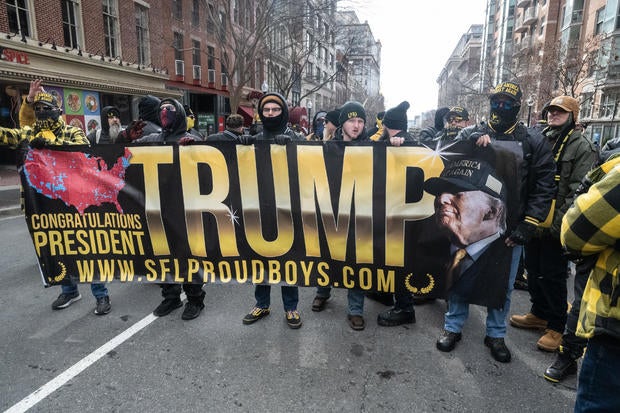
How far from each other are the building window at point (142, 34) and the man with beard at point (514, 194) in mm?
21127

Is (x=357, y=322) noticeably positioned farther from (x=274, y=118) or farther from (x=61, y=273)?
(x=61, y=273)

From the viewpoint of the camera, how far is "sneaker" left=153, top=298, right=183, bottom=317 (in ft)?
12.7

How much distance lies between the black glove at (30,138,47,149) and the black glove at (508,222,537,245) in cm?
418

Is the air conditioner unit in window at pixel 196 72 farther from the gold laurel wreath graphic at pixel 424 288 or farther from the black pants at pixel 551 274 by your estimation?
the black pants at pixel 551 274

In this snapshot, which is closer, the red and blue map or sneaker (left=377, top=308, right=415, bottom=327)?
the red and blue map

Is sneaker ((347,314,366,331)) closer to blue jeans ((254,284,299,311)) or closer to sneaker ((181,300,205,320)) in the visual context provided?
blue jeans ((254,284,299,311))

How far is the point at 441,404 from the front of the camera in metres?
2.59

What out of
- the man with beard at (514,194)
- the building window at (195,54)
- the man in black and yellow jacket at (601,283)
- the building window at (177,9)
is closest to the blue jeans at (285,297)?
the man with beard at (514,194)

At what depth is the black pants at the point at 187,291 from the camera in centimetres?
388

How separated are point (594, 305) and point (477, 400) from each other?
1.33 metres

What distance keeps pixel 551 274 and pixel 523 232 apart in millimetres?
705

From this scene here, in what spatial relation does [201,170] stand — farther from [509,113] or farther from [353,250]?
[509,113]

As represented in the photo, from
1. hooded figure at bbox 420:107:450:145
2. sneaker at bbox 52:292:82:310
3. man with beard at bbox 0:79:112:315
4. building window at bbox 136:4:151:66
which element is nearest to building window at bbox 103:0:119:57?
building window at bbox 136:4:151:66

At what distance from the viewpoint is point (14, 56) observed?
13.6 meters
